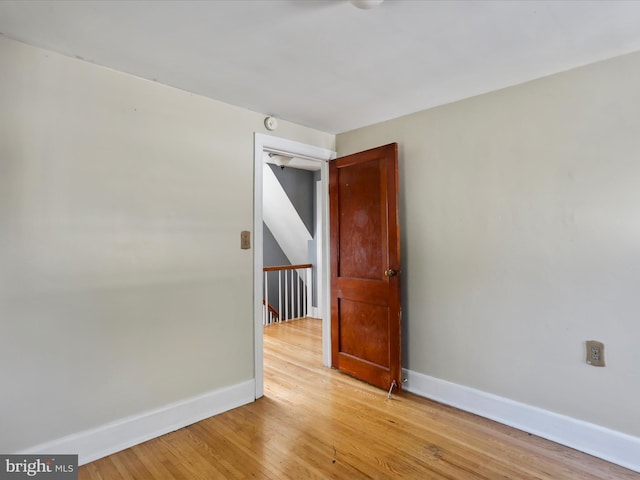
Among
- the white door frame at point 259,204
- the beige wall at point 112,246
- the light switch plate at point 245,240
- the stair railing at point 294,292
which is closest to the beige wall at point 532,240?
the white door frame at point 259,204

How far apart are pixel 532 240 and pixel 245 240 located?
2.00 metres

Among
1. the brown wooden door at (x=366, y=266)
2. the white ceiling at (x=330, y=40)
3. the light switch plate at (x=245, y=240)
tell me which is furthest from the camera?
the brown wooden door at (x=366, y=266)

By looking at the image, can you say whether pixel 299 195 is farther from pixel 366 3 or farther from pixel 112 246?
pixel 366 3

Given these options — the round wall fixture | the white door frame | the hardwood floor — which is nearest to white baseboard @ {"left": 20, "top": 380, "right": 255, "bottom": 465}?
the hardwood floor

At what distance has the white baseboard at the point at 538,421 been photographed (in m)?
1.88

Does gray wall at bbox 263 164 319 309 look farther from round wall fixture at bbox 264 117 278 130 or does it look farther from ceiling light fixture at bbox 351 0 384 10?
ceiling light fixture at bbox 351 0 384 10

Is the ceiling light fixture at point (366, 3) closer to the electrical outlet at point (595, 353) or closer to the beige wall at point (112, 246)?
the beige wall at point (112, 246)

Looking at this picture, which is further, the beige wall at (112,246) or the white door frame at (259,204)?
the white door frame at (259,204)

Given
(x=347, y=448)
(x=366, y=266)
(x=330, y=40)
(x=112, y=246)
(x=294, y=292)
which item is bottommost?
(x=347, y=448)

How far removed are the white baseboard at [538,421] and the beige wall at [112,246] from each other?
146 cm

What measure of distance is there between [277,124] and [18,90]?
5.46 ft

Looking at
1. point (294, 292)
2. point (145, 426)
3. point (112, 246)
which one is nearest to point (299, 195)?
point (294, 292)

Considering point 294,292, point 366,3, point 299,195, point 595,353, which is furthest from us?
point 294,292

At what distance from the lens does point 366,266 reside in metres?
2.98
